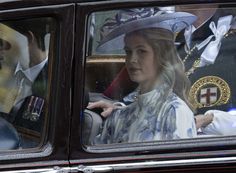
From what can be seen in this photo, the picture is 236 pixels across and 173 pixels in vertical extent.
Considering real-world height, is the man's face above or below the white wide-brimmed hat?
below

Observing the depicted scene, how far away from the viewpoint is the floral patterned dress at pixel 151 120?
111 inches

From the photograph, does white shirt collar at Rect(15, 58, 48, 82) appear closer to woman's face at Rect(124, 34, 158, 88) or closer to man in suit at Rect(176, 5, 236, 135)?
woman's face at Rect(124, 34, 158, 88)

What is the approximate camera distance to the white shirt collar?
2803 mm

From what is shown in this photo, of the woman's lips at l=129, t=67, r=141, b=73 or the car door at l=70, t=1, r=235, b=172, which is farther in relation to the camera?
the woman's lips at l=129, t=67, r=141, b=73

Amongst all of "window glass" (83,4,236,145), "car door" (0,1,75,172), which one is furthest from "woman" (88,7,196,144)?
"car door" (0,1,75,172)

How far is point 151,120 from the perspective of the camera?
283cm

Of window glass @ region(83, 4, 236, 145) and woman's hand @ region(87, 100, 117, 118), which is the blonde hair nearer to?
window glass @ region(83, 4, 236, 145)

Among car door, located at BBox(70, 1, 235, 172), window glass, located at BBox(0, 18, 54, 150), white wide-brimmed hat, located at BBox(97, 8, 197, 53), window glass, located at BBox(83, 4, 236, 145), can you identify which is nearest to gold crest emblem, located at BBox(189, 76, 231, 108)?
window glass, located at BBox(83, 4, 236, 145)

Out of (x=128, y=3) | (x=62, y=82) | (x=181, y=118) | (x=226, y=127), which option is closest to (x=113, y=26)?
(x=128, y=3)

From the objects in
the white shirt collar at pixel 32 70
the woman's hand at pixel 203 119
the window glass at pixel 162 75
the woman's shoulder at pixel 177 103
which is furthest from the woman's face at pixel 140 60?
the white shirt collar at pixel 32 70

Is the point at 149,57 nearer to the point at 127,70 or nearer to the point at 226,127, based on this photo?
the point at 127,70

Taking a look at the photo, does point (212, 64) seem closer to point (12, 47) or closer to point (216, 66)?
point (216, 66)

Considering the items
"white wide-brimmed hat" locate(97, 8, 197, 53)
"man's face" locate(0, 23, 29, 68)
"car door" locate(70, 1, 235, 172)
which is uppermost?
"white wide-brimmed hat" locate(97, 8, 197, 53)

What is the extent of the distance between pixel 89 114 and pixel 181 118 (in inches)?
17.3
